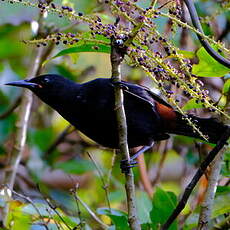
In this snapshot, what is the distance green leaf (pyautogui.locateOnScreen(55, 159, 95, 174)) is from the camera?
4129mm

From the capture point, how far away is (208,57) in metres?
2.15

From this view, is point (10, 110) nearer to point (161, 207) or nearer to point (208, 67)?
point (161, 207)

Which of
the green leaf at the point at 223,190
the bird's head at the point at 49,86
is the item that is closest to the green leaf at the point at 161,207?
the green leaf at the point at 223,190

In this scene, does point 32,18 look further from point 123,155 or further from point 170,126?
point 123,155

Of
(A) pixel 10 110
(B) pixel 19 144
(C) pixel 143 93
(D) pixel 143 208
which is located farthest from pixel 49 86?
(A) pixel 10 110

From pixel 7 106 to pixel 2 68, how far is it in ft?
0.96

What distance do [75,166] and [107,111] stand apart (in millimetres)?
1346

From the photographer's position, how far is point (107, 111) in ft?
9.54

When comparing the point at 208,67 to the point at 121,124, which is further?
the point at 208,67

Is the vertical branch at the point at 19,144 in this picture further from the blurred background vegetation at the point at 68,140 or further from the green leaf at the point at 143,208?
the green leaf at the point at 143,208

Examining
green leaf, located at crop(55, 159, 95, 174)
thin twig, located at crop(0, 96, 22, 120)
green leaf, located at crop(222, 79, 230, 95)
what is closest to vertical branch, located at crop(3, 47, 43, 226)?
thin twig, located at crop(0, 96, 22, 120)

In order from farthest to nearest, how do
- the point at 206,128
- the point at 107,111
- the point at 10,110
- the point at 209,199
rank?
1. the point at 10,110
2. the point at 107,111
3. the point at 206,128
4. the point at 209,199

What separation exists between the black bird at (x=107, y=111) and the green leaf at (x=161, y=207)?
419 millimetres

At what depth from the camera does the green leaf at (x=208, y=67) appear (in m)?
2.14
